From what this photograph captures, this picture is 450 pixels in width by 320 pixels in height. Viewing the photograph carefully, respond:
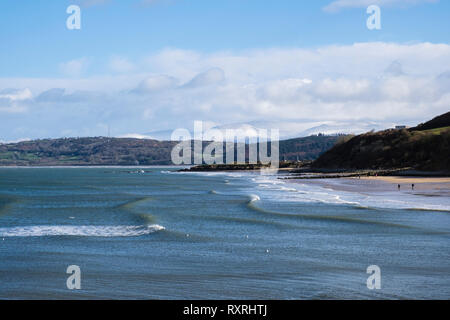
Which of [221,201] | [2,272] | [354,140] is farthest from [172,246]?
[354,140]

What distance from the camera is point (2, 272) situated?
67.3 ft

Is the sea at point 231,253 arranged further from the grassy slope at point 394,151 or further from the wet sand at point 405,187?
the grassy slope at point 394,151

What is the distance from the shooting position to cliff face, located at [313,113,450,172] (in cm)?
9694

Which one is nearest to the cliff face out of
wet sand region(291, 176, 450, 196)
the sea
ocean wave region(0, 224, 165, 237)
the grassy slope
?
the grassy slope

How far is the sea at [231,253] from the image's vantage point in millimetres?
17844
